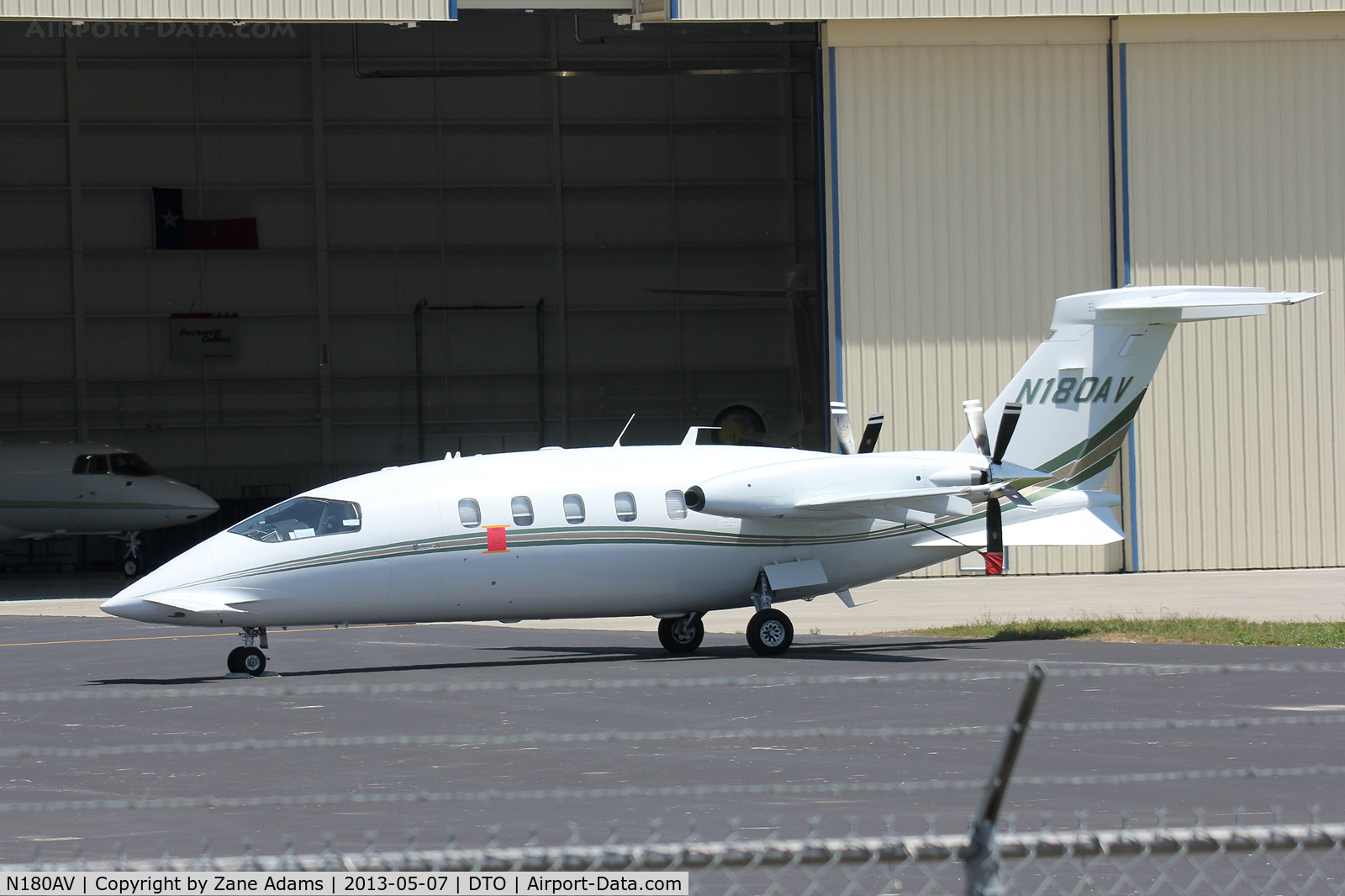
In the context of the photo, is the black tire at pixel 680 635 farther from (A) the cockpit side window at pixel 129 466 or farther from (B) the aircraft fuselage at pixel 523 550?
(A) the cockpit side window at pixel 129 466

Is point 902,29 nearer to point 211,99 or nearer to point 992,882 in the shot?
point 211,99

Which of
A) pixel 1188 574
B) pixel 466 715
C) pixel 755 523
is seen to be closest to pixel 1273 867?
pixel 466 715

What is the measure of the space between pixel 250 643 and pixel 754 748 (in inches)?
304

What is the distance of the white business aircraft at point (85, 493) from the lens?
129ft

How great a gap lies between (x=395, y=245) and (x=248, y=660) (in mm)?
31265

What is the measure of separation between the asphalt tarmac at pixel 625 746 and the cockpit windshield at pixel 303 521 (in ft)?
5.52

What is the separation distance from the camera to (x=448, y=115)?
4744cm

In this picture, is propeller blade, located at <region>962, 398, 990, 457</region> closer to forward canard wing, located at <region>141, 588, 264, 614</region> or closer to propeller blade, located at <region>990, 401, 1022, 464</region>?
propeller blade, located at <region>990, 401, 1022, 464</region>

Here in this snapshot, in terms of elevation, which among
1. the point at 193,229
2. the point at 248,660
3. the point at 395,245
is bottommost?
the point at 248,660

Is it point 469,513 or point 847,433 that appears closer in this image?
point 469,513

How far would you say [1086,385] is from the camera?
70.5 ft

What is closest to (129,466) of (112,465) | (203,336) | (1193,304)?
(112,465)

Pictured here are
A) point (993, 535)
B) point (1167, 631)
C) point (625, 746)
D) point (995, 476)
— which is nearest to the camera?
point (625, 746)

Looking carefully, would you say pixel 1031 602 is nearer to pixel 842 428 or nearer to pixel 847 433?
pixel 847 433
